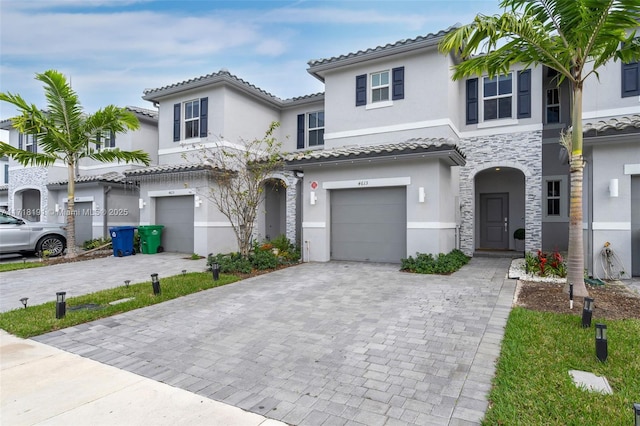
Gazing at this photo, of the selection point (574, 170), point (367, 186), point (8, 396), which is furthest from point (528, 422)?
point (367, 186)

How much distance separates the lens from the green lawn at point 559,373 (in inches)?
113

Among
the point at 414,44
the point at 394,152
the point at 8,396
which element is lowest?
the point at 8,396

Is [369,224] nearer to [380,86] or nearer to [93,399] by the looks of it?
[380,86]

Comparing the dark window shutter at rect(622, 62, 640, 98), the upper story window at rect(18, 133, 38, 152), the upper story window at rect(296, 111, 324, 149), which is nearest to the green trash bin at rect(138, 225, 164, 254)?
the upper story window at rect(296, 111, 324, 149)

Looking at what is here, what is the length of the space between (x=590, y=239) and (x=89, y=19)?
15.2 m

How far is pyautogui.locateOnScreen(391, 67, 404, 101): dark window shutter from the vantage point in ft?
39.4

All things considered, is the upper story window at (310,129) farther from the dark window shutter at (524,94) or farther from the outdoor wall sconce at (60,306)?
the outdoor wall sconce at (60,306)

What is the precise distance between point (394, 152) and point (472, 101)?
508 centimetres

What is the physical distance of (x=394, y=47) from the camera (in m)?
11.6

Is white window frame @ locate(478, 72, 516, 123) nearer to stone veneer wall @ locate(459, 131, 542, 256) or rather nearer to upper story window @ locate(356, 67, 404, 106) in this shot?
stone veneer wall @ locate(459, 131, 542, 256)

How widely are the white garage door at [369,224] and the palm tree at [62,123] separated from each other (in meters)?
8.13

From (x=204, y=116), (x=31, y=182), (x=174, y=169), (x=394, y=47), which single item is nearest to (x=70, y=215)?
(x=174, y=169)

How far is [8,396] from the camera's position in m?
3.35

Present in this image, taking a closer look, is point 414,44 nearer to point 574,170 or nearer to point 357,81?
point 357,81
